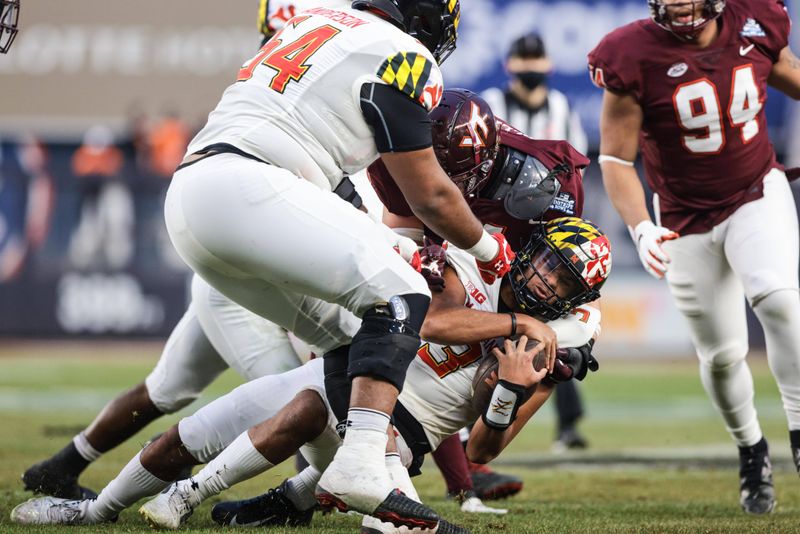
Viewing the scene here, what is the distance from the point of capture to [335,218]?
3.20 m

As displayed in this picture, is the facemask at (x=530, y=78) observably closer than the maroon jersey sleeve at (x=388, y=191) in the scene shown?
No

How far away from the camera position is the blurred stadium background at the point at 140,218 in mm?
8578

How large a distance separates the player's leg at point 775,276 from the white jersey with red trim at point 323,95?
70.9 inches

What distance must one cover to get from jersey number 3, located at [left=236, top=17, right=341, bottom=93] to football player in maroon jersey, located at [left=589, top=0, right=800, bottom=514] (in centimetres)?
174

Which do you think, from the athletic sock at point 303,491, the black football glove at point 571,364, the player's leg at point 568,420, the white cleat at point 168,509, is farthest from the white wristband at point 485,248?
the player's leg at point 568,420

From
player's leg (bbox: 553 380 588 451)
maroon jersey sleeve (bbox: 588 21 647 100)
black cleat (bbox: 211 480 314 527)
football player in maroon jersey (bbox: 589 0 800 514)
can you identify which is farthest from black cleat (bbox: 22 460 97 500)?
player's leg (bbox: 553 380 588 451)

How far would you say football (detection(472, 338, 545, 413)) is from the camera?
11.7ft

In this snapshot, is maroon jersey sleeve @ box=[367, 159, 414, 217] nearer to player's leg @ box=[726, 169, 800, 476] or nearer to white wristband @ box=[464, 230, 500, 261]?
white wristband @ box=[464, 230, 500, 261]

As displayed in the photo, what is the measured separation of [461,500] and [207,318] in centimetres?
118

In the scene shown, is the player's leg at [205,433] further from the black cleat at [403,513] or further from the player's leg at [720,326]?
the player's leg at [720,326]

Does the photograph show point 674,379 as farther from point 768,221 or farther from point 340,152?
point 340,152

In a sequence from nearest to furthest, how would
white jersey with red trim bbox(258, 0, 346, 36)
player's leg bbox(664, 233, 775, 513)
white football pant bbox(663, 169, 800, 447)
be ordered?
white football pant bbox(663, 169, 800, 447), player's leg bbox(664, 233, 775, 513), white jersey with red trim bbox(258, 0, 346, 36)

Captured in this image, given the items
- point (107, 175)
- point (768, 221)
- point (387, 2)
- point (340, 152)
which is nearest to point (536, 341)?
point (340, 152)

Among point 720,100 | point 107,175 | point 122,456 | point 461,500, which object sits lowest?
point 107,175
